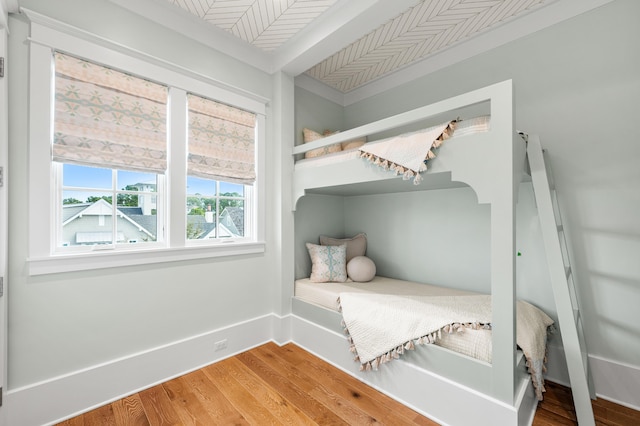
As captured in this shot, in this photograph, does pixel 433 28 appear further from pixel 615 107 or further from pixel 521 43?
pixel 615 107

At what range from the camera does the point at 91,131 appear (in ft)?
5.71

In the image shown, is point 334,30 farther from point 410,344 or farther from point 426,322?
point 410,344

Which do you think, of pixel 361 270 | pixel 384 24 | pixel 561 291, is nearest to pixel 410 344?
pixel 561 291

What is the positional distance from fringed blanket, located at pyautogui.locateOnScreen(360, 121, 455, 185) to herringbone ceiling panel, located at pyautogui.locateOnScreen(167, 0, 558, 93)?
34.1 inches

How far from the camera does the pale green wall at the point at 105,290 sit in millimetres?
1527

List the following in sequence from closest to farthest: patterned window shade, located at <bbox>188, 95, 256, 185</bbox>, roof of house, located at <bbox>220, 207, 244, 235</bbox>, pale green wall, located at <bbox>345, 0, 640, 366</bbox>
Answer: pale green wall, located at <bbox>345, 0, 640, 366</bbox>, patterned window shade, located at <bbox>188, 95, 256, 185</bbox>, roof of house, located at <bbox>220, 207, 244, 235</bbox>

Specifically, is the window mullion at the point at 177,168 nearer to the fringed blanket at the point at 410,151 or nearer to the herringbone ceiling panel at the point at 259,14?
the herringbone ceiling panel at the point at 259,14

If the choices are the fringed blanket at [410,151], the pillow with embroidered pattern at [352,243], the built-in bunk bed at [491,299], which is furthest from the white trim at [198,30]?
the pillow with embroidered pattern at [352,243]

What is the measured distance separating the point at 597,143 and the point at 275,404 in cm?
271

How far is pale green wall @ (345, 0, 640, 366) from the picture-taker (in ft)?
5.82

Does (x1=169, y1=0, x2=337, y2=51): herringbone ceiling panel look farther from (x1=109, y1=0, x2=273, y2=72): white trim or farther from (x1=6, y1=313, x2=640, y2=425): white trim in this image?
(x1=6, y1=313, x2=640, y2=425): white trim

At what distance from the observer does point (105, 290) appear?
179 centimetres

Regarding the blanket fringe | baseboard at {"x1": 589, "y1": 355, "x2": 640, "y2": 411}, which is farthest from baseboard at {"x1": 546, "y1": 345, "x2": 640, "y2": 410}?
the blanket fringe

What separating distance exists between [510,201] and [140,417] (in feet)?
7.83
